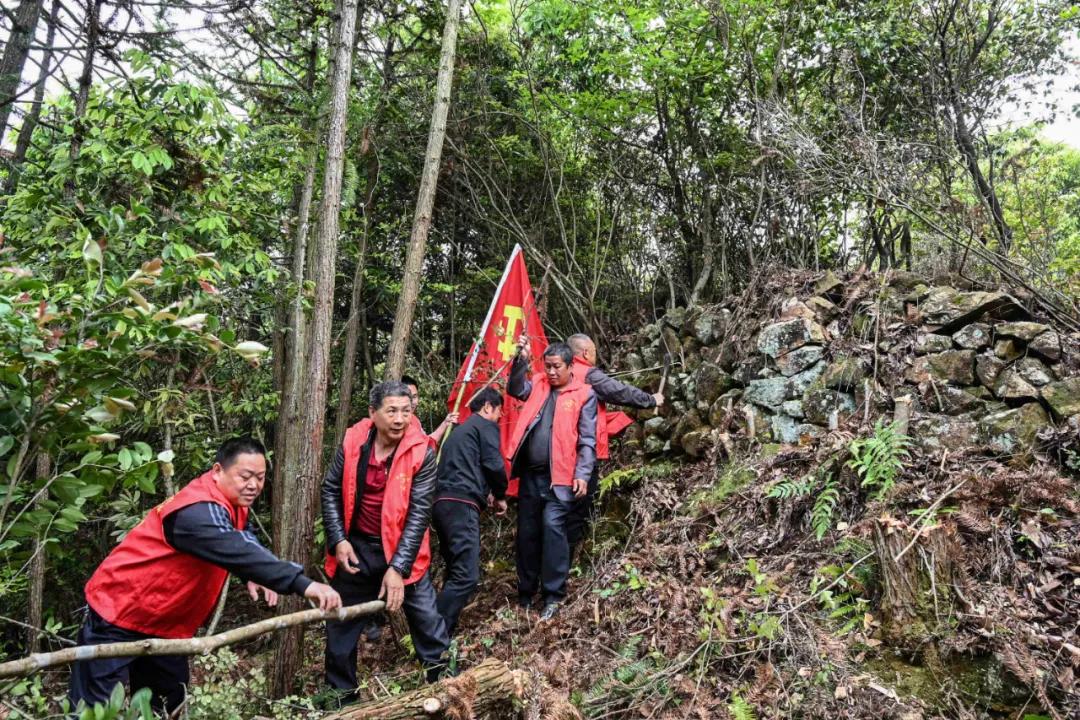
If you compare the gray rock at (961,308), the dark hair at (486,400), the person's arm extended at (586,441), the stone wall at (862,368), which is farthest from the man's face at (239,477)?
the gray rock at (961,308)

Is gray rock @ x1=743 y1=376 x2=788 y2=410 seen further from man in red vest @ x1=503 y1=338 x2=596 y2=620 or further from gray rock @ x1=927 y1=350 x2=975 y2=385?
man in red vest @ x1=503 y1=338 x2=596 y2=620

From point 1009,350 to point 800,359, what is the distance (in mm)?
1560

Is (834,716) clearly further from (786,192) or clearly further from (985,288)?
(786,192)

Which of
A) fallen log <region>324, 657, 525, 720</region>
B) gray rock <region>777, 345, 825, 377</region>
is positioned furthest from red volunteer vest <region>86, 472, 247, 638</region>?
gray rock <region>777, 345, 825, 377</region>

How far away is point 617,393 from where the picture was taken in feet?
20.6

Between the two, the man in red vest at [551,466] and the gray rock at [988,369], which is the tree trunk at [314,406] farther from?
the gray rock at [988,369]

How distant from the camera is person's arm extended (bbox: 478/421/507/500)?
216 inches

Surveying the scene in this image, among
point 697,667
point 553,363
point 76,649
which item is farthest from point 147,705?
point 553,363

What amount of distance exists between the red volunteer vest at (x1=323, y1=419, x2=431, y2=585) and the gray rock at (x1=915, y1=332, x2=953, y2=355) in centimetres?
408

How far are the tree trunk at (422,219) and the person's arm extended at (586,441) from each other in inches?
62.9

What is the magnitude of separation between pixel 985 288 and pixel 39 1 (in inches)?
350

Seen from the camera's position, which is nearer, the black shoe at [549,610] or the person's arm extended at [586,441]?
the black shoe at [549,610]

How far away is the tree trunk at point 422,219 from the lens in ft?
19.6

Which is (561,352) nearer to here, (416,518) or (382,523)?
(416,518)
